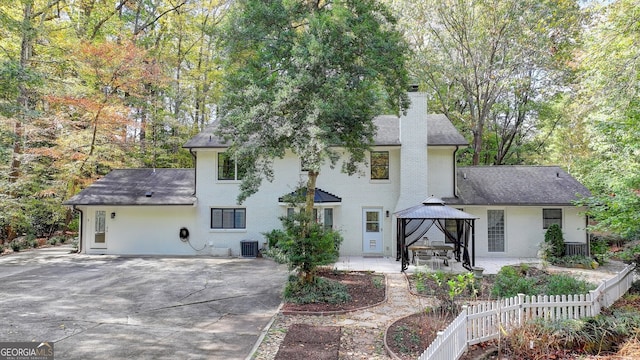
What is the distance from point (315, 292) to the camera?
9.03 meters

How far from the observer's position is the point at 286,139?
928 centimetres

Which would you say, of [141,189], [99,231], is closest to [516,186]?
[141,189]

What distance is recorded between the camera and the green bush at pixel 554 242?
13984 mm

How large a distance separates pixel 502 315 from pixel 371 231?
984 centimetres

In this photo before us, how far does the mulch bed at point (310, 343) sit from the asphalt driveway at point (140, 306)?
64cm

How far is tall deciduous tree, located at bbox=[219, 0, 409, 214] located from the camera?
332 inches

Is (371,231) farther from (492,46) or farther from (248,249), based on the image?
(492,46)

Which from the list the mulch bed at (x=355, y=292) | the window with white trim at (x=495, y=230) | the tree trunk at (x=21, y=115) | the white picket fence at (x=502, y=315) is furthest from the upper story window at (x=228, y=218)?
the white picket fence at (x=502, y=315)

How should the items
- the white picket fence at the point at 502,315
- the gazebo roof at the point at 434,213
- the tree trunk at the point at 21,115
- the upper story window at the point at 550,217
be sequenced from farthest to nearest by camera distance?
the tree trunk at the point at 21,115, the upper story window at the point at 550,217, the gazebo roof at the point at 434,213, the white picket fence at the point at 502,315

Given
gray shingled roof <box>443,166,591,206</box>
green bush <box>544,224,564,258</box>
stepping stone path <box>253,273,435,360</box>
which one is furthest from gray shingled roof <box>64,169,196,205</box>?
green bush <box>544,224,564,258</box>

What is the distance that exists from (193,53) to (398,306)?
25.2 m

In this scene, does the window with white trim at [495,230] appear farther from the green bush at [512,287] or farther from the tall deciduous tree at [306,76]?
Result: the tall deciduous tree at [306,76]

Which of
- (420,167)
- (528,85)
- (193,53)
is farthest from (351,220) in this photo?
(193,53)

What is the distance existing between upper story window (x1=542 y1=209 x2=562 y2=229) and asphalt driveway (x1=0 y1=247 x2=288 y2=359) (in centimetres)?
1145
